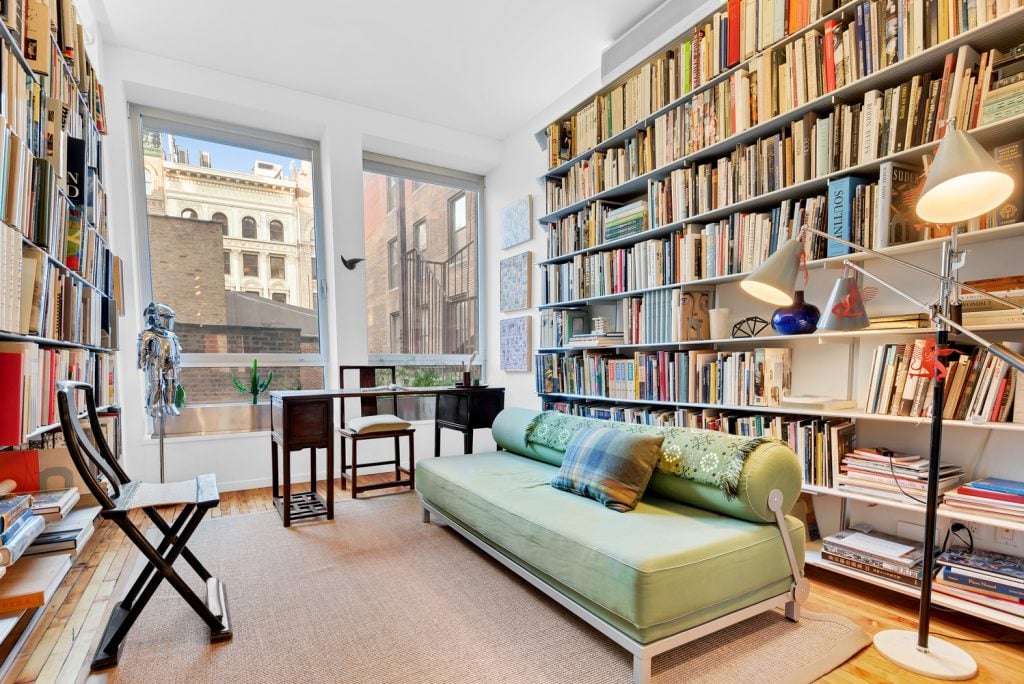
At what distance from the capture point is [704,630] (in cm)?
161

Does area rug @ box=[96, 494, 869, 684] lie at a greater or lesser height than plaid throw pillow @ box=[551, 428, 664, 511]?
lesser

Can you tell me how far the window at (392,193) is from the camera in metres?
4.84

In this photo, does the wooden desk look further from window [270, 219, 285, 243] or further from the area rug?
window [270, 219, 285, 243]

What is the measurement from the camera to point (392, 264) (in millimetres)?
4793

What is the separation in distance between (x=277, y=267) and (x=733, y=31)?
3.62 metres

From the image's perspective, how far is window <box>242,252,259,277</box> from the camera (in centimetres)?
416

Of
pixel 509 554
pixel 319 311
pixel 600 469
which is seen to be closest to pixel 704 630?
pixel 600 469

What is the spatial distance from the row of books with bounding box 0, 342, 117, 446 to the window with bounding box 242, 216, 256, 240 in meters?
2.19

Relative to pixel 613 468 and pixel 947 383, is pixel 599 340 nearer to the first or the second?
pixel 613 468

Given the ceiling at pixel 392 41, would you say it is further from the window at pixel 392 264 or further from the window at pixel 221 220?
the window at pixel 392 264

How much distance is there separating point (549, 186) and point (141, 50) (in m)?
2.93

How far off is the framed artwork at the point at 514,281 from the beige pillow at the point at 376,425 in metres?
1.53

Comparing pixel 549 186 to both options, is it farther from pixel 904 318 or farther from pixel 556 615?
pixel 556 615

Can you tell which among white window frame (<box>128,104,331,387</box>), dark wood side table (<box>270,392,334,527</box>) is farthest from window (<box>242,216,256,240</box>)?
dark wood side table (<box>270,392,334,527</box>)
